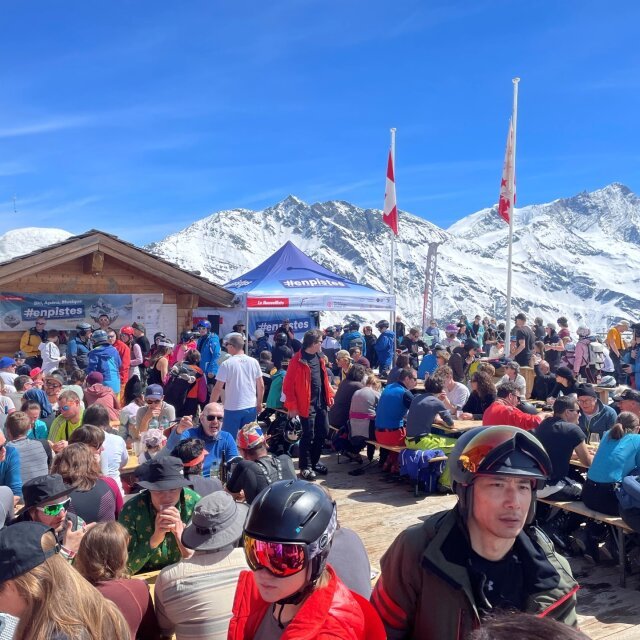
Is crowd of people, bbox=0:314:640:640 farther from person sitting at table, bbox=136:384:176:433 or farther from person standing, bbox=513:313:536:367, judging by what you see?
person standing, bbox=513:313:536:367

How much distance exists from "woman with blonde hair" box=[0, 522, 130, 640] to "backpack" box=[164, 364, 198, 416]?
6.20m

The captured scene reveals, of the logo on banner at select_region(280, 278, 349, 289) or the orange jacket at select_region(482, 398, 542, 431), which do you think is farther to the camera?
the logo on banner at select_region(280, 278, 349, 289)

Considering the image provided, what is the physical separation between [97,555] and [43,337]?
11.0m

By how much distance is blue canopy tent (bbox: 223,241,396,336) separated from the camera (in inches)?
590

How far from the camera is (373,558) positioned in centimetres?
562

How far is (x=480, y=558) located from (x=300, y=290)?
13720 millimetres

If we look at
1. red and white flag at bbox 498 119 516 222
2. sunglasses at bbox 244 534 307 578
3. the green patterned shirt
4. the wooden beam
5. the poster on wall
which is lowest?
the green patterned shirt

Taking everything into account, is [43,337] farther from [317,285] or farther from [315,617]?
[315,617]

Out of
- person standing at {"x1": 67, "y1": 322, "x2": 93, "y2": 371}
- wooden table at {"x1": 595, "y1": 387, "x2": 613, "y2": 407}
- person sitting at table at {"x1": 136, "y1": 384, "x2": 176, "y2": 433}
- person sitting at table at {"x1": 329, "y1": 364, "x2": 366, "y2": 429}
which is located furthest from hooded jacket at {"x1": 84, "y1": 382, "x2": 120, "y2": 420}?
wooden table at {"x1": 595, "y1": 387, "x2": 613, "y2": 407}

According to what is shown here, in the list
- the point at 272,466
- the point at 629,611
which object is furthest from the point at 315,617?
the point at 629,611

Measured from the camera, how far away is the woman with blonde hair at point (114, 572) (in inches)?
118

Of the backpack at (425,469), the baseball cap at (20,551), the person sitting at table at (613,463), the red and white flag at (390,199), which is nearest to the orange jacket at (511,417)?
the backpack at (425,469)

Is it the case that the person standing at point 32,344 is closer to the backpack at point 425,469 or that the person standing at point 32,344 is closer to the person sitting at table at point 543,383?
the backpack at point 425,469

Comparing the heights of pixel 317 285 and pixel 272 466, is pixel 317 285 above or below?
above
